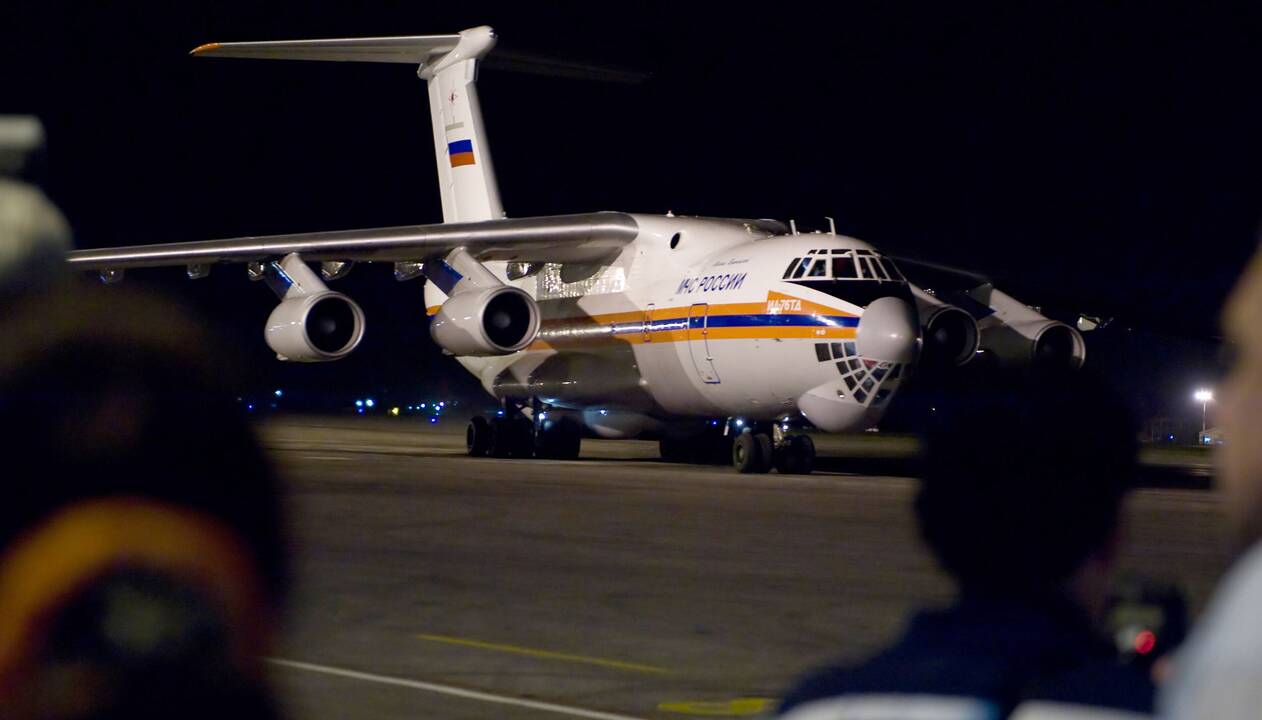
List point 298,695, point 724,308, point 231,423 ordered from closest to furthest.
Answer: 1. point 231,423
2. point 298,695
3. point 724,308

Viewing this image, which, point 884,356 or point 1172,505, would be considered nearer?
point 1172,505

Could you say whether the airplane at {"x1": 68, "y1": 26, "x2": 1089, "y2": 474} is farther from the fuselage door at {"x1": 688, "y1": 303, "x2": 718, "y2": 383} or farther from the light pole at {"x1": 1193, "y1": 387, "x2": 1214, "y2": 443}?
the light pole at {"x1": 1193, "y1": 387, "x2": 1214, "y2": 443}

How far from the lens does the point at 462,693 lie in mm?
6051

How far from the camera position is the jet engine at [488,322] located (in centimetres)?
2070

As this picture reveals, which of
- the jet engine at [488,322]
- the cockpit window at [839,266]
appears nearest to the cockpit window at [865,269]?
the cockpit window at [839,266]

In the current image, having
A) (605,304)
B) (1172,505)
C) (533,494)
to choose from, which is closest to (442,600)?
(533,494)

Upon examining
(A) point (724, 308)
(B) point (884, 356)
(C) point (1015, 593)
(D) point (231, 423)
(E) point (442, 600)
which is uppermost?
(A) point (724, 308)

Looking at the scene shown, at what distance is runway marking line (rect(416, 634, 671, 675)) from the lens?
6.59 meters

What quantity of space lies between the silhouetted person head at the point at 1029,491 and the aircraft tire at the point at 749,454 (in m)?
18.5

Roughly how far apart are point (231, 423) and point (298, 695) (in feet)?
16.5

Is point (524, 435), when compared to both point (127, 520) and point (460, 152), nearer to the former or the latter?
point (460, 152)

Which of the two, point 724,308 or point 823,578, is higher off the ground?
point 724,308

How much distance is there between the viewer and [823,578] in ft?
31.2

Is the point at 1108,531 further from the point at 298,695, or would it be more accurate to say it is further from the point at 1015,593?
the point at 298,695
